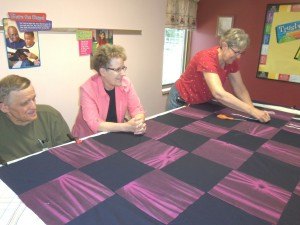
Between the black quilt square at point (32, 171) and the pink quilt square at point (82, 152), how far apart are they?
0.11ft

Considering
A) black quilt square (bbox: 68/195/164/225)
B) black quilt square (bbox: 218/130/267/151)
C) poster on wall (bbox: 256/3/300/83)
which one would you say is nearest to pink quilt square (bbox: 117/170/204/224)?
black quilt square (bbox: 68/195/164/225)

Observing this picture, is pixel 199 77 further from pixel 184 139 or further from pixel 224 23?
pixel 224 23

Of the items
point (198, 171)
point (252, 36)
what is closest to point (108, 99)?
point (198, 171)

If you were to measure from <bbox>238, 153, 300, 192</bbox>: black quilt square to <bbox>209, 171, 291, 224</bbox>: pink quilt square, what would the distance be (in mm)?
40

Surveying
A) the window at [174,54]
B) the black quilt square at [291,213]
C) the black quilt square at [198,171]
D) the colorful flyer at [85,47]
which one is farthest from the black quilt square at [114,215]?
the window at [174,54]

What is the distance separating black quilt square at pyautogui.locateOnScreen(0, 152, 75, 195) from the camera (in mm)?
988

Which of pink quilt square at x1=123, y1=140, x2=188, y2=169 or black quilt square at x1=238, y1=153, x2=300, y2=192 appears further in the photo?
pink quilt square at x1=123, y1=140, x2=188, y2=169

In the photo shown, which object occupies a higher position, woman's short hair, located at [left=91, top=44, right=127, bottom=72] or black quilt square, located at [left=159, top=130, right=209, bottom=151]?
woman's short hair, located at [left=91, top=44, right=127, bottom=72]

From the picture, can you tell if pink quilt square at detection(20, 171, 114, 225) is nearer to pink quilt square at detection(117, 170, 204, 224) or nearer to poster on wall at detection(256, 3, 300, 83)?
pink quilt square at detection(117, 170, 204, 224)

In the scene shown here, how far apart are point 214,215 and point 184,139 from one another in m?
0.60

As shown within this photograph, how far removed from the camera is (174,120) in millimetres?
1727

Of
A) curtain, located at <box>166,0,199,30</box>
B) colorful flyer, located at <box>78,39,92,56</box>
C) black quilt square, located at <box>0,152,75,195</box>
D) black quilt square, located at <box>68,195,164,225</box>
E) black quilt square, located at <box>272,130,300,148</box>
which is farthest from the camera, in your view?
curtain, located at <box>166,0,199,30</box>

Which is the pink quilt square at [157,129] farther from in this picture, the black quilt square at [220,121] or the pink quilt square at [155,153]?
the black quilt square at [220,121]

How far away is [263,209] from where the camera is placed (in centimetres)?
91
